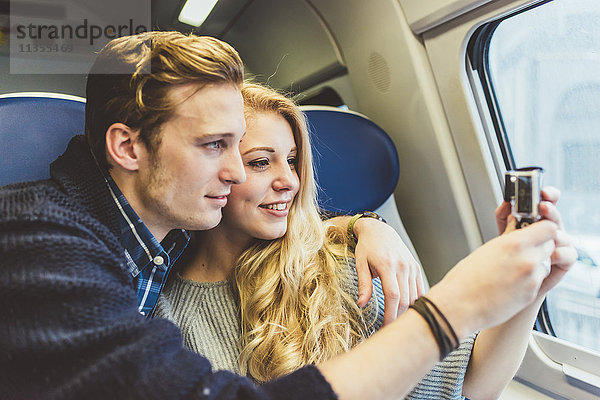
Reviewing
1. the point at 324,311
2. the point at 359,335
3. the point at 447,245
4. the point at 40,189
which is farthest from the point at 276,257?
the point at 447,245

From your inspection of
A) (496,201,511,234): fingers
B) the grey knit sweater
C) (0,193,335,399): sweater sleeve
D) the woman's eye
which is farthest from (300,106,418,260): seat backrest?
(0,193,335,399): sweater sleeve

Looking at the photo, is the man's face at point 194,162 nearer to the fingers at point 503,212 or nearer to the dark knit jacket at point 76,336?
the dark knit jacket at point 76,336

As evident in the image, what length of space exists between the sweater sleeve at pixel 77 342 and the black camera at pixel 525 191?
0.50 metres

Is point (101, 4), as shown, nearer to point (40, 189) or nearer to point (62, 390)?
point (40, 189)

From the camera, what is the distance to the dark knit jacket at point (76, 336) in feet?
2.36

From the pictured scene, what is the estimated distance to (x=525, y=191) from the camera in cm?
81

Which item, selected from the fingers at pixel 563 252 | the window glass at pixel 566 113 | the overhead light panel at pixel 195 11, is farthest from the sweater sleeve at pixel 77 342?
the overhead light panel at pixel 195 11

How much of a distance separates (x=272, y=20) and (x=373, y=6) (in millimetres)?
1086

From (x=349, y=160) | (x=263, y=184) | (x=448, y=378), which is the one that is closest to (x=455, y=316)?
(x=448, y=378)

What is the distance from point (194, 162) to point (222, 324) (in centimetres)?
54

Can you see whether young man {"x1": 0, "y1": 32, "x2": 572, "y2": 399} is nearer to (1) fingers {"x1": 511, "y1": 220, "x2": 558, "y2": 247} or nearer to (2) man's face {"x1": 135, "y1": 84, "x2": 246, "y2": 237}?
(1) fingers {"x1": 511, "y1": 220, "x2": 558, "y2": 247}

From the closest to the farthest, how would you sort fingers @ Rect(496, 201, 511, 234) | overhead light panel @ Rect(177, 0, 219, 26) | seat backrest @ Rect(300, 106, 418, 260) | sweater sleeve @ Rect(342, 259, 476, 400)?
fingers @ Rect(496, 201, 511, 234)
sweater sleeve @ Rect(342, 259, 476, 400)
seat backrest @ Rect(300, 106, 418, 260)
overhead light panel @ Rect(177, 0, 219, 26)

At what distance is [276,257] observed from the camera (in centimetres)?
144

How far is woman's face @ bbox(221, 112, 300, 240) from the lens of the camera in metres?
1.40
